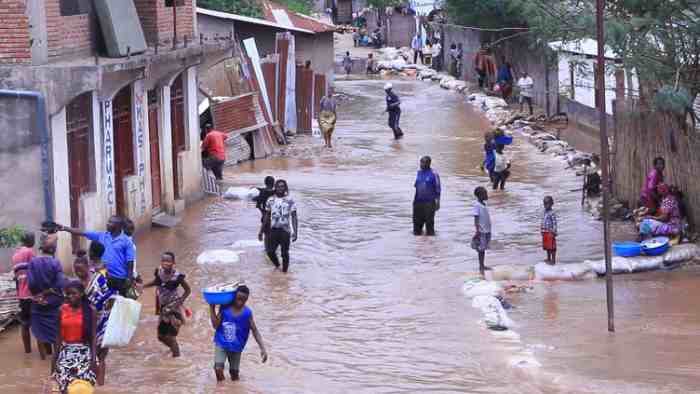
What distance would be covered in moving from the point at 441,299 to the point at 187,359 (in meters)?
3.66

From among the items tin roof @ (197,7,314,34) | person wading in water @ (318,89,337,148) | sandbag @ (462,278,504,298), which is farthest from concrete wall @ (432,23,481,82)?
sandbag @ (462,278,504,298)

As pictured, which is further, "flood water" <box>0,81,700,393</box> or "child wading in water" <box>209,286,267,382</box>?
"flood water" <box>0,81,700,393</box>

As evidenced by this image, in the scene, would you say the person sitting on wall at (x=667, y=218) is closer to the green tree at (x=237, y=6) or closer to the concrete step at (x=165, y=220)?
the concrete step at (x=165, y=220)

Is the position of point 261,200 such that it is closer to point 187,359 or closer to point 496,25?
point 187,359

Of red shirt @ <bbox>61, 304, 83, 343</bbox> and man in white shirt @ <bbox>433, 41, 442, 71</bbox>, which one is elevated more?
man in white shirt @ <bbox>433, 41, 442, 71</bbox>

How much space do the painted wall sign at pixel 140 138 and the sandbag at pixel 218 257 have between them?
205cm

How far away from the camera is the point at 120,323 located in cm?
995

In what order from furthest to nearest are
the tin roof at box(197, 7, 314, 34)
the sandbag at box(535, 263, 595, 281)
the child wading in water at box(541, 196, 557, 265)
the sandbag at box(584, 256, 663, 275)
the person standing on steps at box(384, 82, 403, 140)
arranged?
the tin roof at box(197, 7, 314, 34) → the person standing on steps at box(384, 82, 403, 140) → the child wading in water at box(541, 196, 557, 265) → the sandbag at box(584, 256, 663, 275) → the sandbag at box(535, 263, 595, 281)

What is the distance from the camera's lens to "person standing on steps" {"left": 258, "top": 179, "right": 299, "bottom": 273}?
47.6ft

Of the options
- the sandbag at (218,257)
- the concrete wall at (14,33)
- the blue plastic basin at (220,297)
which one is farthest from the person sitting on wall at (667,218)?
the concrete wall at (14,33)

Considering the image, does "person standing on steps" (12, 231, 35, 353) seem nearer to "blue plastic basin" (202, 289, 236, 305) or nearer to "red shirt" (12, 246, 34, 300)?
"red shirt" (12, 246, 34, 300)

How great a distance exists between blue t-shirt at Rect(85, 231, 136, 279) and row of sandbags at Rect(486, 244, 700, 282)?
15.9ft

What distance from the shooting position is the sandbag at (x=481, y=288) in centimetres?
1360

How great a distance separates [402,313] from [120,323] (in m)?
3.99
